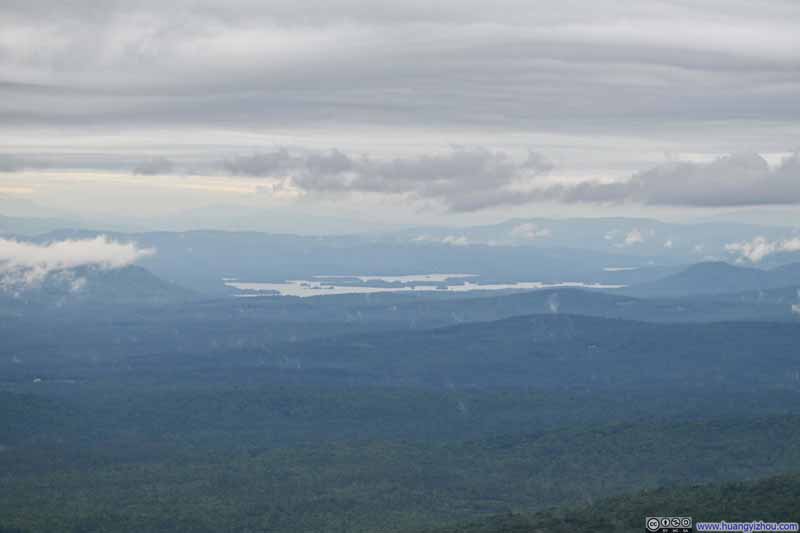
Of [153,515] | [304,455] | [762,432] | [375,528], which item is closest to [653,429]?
[762,432]

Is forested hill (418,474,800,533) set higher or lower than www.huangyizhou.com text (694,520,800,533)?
lower

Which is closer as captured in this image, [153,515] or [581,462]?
[153,515]

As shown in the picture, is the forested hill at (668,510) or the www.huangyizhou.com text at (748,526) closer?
the www.huangyizhou.com text at (748,526)

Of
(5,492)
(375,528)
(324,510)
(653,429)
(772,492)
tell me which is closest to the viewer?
(772,492)

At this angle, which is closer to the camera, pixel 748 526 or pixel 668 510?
pixel 748 526

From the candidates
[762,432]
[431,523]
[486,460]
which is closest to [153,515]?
[431,523]

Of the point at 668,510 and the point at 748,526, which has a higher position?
the point at 748,526

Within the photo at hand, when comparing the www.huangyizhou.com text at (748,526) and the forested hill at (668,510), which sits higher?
the www.huangyizhou.com text at (748,526)

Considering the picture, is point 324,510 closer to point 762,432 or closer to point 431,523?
point 431,523

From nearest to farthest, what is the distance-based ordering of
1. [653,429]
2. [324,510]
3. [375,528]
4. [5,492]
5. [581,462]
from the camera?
[375,528], [324,510], [5,492], [581,462], [653,429]

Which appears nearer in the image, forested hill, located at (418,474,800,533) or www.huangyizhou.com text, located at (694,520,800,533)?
www.huangyizhou.com text, located at (694,520,800,533)
